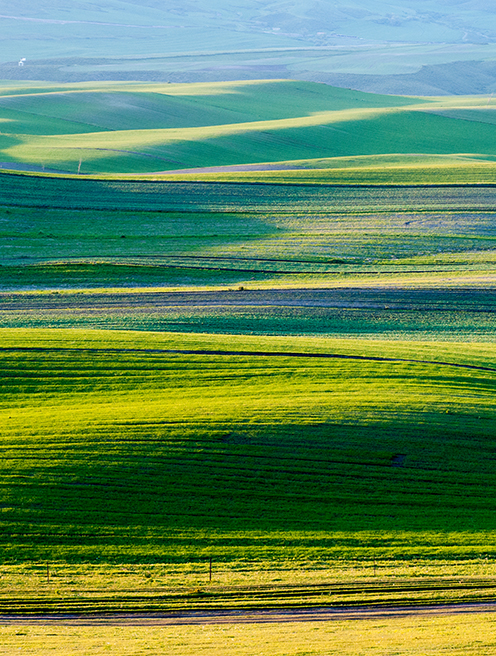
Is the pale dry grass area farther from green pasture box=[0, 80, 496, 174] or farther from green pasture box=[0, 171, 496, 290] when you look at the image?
green pasture box=[0, 80, 496, 174]

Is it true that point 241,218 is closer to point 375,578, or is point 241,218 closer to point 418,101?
point 375,578

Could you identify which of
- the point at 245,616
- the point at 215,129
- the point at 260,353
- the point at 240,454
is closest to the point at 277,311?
the point at 260,353

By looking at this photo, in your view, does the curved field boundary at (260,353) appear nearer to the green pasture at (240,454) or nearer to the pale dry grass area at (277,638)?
the green pasture at (240,454)

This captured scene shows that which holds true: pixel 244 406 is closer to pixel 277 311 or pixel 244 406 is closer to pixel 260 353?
pixel 260 353

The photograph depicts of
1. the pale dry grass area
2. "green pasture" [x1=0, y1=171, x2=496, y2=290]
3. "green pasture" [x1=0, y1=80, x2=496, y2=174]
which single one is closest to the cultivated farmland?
"green pasture" [x1=0, y1=171, x2=496, y2=290]

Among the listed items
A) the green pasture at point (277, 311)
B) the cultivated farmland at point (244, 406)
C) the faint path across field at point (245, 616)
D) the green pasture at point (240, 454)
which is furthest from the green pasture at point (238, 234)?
the faint path across field at point (245, 616)

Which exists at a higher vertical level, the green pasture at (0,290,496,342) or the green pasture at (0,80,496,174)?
the green pasture at (0,80,496,174)

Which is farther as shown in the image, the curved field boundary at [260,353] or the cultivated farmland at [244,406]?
the curved field boundary at [260,353]
